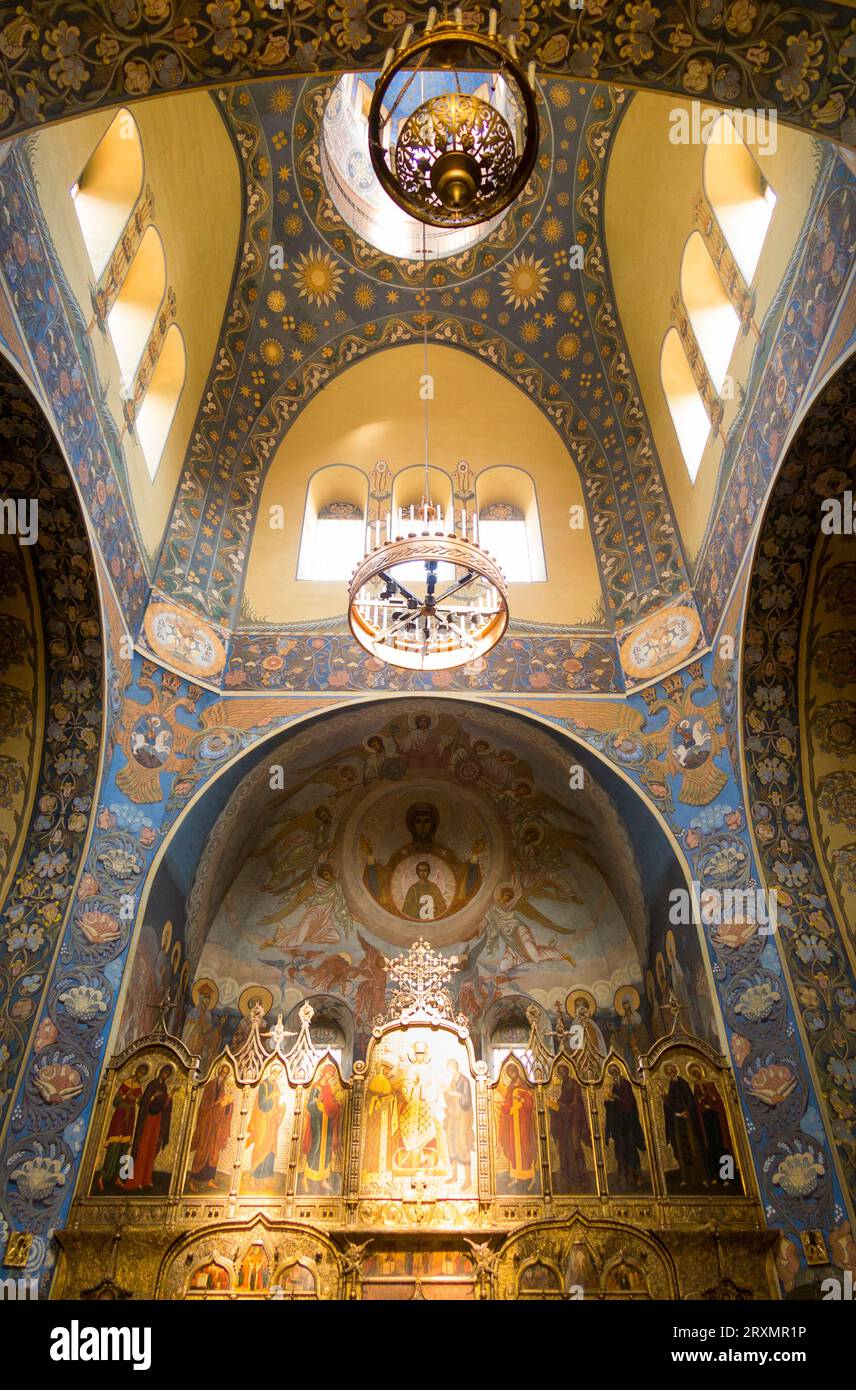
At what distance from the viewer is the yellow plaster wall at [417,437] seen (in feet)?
39.3

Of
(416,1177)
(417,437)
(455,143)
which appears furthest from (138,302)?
(416,1177)

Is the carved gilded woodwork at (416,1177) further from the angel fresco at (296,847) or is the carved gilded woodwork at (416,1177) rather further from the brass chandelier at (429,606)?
the brass chandelier at (429,606)

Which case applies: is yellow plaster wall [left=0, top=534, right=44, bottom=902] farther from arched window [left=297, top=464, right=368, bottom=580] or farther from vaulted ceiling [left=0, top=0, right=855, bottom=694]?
arched window [left=297, top=464, right=368, bottom=580]

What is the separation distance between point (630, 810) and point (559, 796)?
3.89 ft

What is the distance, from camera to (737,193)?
9.79m

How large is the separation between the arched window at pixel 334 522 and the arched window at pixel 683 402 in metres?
3.95

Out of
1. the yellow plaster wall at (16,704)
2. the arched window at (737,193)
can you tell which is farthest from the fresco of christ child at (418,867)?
the arched window at (737,193)

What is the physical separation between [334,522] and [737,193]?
593 cm

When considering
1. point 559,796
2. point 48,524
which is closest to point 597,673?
point 559,796

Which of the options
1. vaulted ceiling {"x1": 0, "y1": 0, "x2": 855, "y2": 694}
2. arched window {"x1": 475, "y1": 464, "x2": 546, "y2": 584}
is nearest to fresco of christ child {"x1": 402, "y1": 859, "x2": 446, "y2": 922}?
vaulted ceiling {"x1": 0, "y1": 0, "x2": 855, "y2": 694}

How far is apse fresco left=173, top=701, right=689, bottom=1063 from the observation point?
10500mm

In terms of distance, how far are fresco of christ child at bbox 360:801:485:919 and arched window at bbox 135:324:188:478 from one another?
4.97m
